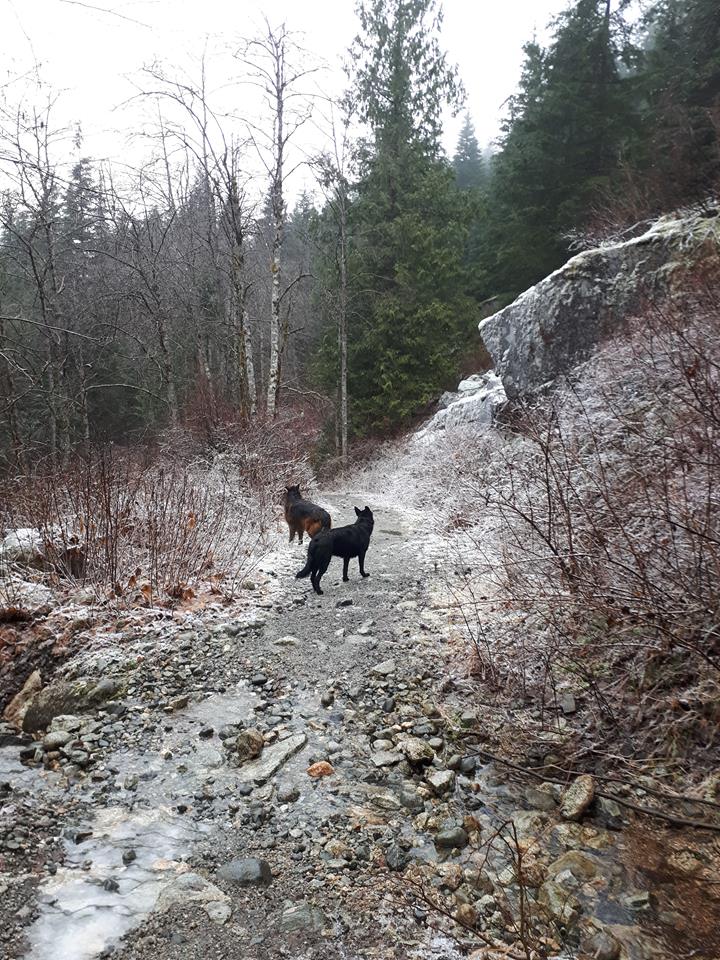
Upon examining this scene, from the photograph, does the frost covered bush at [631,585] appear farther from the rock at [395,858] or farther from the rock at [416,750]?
the rock at [395,858]

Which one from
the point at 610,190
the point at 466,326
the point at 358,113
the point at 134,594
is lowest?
the point at 134,594

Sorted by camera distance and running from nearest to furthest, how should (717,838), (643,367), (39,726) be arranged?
(717,838), (39,726), (643,367)

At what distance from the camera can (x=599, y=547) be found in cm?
383

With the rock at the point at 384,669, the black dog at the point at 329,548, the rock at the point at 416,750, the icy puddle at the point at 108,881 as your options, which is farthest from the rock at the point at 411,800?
the black dog at the point at 329,548

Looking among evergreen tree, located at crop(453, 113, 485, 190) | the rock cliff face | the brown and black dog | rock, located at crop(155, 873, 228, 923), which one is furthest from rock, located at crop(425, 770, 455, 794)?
evergreen tree, located at crop(453, 113, 485, 190)

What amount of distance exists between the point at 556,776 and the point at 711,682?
1.04m

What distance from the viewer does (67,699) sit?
3.90m

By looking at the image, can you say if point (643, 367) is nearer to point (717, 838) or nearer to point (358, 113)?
point (717, 838)

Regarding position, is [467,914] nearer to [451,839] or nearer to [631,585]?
[451,839]

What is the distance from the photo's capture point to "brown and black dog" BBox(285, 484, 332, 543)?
7207 mm

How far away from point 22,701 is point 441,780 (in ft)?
10.1

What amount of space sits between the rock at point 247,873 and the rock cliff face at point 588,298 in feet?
30.5

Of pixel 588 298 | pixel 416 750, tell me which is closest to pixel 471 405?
pixel 588 298

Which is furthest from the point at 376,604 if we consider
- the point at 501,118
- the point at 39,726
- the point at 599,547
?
the point at 501,118
